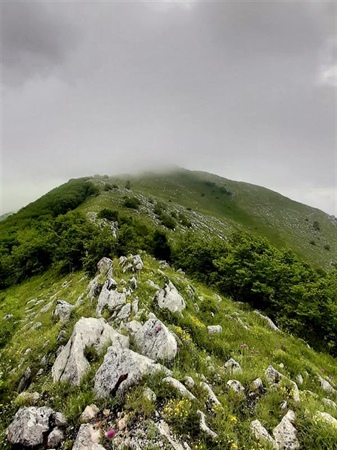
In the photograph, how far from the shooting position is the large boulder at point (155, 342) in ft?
31.3

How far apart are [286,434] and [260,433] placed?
685mm

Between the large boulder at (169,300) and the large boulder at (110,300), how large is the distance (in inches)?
73.8

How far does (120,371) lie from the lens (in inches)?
321

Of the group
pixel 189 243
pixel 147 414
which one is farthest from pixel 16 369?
pixel 189 243

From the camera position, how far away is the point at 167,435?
632cm

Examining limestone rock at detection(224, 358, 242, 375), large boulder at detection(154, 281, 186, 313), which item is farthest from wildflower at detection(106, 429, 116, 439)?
large boulder at detection(154, 281, 186, 313)

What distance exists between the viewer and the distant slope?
10356 centimetres

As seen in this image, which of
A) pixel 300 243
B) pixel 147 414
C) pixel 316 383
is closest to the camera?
pixel 147 414

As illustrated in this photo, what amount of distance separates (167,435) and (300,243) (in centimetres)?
12319

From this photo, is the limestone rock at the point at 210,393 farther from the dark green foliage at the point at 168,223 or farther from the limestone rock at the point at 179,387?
the dark green foliage at the point at 168,223

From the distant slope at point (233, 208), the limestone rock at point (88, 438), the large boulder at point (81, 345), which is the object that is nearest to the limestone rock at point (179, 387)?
the limestone rock at point (88, 438)

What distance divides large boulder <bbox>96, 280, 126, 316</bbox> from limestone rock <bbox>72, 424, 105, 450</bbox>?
6.68 meters

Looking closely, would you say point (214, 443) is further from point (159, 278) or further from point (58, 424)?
point (159, 278)

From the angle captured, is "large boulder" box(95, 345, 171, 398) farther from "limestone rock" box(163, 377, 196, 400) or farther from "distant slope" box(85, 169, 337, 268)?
"distant slope" box(85, 169, 337, 268)
